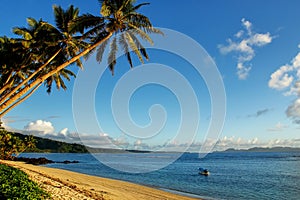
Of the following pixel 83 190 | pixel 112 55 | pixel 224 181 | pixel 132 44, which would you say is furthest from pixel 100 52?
pixel 224 181

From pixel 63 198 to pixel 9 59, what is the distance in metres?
13.1

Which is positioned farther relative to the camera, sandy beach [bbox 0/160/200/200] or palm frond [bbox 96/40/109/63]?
palm frond [bbox 96/40/109/63]

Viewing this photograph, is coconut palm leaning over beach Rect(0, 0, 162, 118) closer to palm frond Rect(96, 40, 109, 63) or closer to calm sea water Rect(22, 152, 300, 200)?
palm frond Rect(96, 40, 109, 63)

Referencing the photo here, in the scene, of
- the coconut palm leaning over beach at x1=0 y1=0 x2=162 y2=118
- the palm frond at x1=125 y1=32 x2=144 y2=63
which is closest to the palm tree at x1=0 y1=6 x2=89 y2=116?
the coconut palm leaning over beach at x1=0 y1=0 x2=162 y2=118

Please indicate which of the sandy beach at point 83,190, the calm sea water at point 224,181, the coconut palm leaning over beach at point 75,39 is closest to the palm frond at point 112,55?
the coconut palm leaning over beach at point 75,39

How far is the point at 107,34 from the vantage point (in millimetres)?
13898

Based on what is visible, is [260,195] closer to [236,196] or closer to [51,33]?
[236,196]

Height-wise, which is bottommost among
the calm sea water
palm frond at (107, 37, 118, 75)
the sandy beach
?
the calm sea water

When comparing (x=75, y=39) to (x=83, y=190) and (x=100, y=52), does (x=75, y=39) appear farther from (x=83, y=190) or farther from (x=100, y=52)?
(x=83, y=190)

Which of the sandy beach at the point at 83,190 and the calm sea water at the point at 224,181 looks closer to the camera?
the sandy beach at the point at 83,190

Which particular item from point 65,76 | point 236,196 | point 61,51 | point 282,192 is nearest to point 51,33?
point 61,51

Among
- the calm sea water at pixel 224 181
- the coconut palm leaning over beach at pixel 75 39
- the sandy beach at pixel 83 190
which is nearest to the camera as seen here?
the sandy beach at pixel 83 190

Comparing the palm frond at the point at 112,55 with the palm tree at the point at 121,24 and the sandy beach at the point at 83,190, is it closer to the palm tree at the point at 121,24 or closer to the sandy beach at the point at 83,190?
the palm tree at the point at 121,24

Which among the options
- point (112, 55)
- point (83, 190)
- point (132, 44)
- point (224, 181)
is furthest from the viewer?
point (224, 181)
